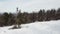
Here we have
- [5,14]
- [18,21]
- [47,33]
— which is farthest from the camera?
[5,14]

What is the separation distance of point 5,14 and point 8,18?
5.71 ft

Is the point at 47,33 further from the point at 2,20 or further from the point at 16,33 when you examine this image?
the point at 2,20

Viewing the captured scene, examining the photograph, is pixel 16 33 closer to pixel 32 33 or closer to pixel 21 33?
pixel 21 33

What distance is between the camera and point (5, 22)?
33.0 metres

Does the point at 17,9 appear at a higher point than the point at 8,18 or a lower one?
higher

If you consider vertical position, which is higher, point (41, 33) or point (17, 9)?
point (17, 9)

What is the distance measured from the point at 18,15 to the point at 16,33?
9331mm

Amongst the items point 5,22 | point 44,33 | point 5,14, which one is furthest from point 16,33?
point 5,14

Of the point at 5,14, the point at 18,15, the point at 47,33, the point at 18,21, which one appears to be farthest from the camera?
the point at 5,14

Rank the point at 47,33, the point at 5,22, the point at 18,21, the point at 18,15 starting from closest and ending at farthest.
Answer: the point at 47,33
the point at 18,21
the point at 18,15
the point at 5,22

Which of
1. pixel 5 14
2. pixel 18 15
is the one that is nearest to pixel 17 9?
pixel 18 15

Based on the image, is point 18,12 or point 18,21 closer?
point 18,21

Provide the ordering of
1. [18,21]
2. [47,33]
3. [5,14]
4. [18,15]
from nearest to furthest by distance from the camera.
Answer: [47,33]
[18,21]
[18,15]
[5,14]

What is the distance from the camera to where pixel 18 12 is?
2550cm
